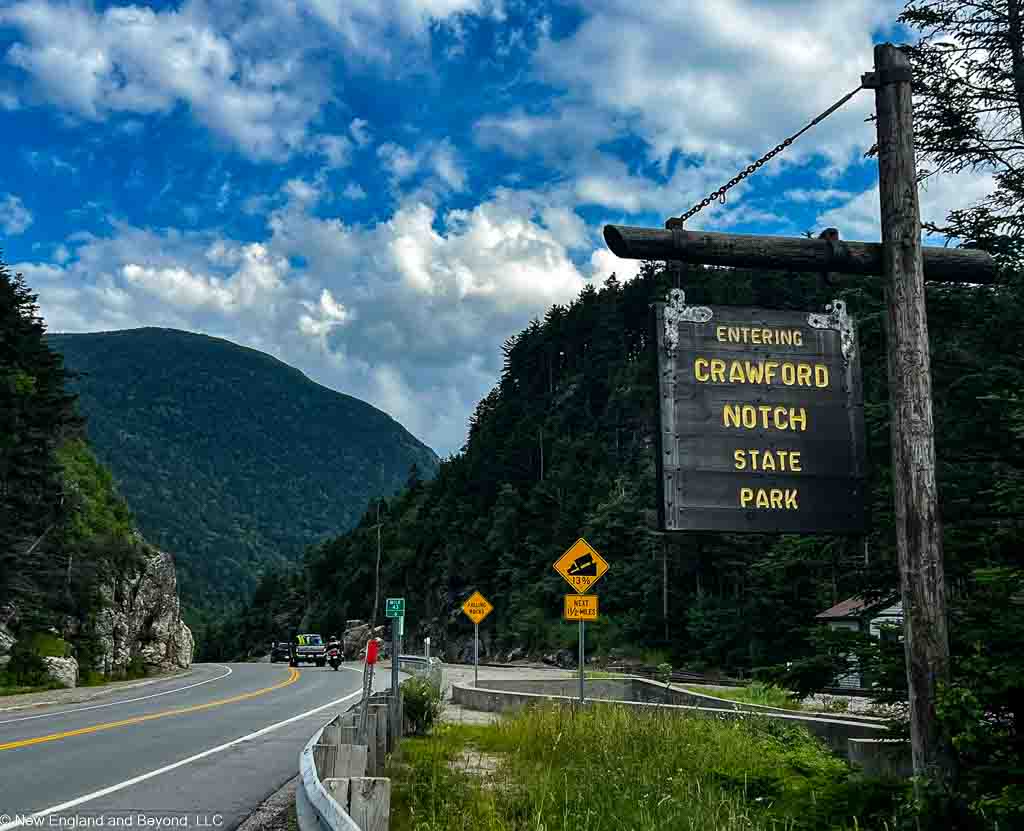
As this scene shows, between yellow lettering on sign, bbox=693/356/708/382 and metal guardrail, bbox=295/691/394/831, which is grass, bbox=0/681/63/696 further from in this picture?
yellow lettering on sign, bbox=693/356/708/382

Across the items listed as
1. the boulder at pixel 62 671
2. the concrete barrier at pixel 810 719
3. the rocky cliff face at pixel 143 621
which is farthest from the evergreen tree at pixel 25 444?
the concrete barrier at pixel 810 719

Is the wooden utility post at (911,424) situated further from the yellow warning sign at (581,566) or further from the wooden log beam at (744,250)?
the yellow warning sign at (581,566)

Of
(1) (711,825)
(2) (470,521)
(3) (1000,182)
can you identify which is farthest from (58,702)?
(2) (470,521)

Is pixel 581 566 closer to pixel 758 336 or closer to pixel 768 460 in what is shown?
pixel 768 460

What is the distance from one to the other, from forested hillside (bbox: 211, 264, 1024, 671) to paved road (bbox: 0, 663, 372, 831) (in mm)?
6175

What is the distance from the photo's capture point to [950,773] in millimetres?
6945

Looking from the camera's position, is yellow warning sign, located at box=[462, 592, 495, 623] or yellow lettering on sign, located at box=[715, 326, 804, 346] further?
yellow warning sign, located at box=[462, 592, 495, 623]

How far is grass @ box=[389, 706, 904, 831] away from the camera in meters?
7.29

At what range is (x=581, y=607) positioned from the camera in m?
16.5

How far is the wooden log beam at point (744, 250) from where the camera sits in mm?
7836

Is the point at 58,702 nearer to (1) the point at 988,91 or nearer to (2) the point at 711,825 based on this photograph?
(2) the point at 711,825

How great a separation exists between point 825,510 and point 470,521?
8852cm

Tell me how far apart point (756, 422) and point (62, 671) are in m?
37.9

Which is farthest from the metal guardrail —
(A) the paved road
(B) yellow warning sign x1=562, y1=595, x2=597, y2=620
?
(B) yellow warning sign x1=562, y1=595, x2=597, y2=620
